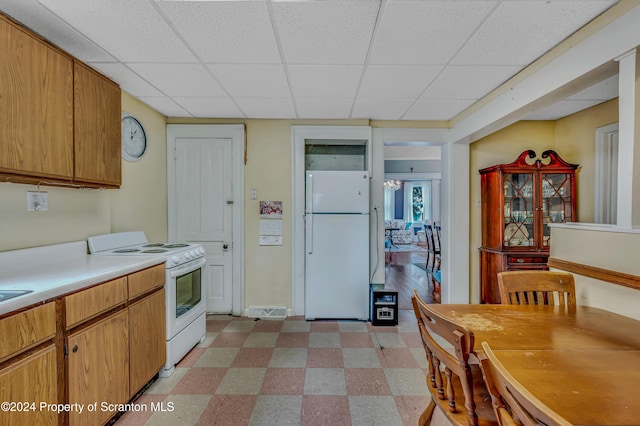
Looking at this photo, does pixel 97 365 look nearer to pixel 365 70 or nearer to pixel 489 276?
pixel 365 70

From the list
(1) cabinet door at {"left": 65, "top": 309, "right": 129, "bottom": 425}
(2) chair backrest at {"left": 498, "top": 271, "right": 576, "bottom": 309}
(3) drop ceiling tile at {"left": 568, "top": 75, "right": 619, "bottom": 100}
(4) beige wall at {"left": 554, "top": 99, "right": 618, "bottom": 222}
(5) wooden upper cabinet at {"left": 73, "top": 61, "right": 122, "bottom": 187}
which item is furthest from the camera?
(4) beige wall at {"left": 554, "top": 99, "right": 618, "bottom": 222}

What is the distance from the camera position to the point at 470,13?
151 cm

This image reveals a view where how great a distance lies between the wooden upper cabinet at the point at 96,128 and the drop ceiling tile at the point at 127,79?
117 mm

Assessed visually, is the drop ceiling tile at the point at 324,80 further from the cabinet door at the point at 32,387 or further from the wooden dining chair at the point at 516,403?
the cabinet door at the point at 32,387

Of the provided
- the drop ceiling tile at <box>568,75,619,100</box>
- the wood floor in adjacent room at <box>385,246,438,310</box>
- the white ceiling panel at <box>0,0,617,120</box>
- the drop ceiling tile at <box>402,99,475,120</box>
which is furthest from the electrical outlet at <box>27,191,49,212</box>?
the drop ceiling tile at <box>568,75,619,100</box>

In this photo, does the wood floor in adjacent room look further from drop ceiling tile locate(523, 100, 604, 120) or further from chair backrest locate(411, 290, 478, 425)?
drop ceiling tile locate(523, 100, 604, 120)

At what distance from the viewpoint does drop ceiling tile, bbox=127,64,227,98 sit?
2.10m

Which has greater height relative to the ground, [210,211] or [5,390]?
[210,211]

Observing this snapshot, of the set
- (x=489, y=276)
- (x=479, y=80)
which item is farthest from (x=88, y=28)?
(x=489, y=276)

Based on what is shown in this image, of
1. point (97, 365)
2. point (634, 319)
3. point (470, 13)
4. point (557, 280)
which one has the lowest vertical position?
point (97, 365)

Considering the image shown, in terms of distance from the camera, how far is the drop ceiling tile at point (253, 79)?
211 centimetres

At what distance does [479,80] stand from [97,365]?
3.31 m

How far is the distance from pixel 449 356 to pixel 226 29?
2.07 metres

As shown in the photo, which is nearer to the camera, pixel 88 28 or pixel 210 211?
pixel 88 28
